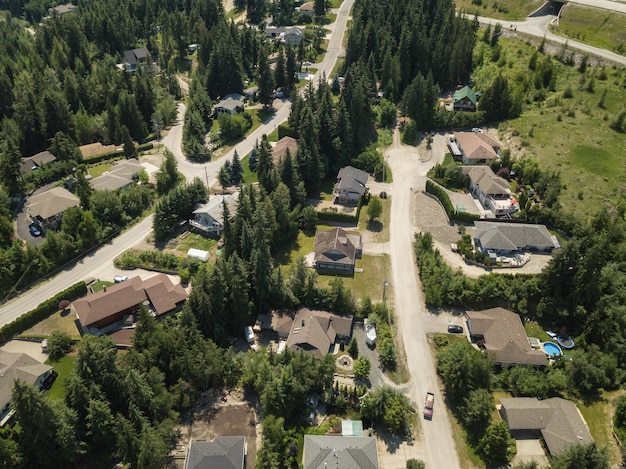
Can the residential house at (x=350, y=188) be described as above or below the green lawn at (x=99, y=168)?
above

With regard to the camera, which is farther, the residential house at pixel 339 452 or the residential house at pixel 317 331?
the residential house at pixel 317 331

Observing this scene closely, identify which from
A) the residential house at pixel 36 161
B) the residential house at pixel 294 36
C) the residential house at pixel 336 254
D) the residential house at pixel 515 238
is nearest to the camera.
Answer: the residential house at pixel 336 254

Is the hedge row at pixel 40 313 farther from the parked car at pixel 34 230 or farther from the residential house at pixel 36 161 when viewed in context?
the residential house at pixel 36 161

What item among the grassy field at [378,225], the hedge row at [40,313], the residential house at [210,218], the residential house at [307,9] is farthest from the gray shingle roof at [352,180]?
the residential house at [307,9]

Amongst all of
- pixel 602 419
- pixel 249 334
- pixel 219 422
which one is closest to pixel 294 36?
pixel 249 334

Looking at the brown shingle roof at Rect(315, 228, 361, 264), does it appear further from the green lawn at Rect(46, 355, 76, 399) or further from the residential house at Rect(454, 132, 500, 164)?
the green lawn at Rect(46, 355, 76, 399)

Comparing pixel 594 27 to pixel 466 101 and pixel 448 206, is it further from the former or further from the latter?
pixel 448 206

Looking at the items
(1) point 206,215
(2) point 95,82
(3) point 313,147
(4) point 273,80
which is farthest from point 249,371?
(2) point 95,82

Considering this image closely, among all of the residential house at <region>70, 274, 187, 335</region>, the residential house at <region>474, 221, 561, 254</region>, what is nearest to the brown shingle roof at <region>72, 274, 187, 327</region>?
the residential house at <region>70, 274, 187, 335</region>
